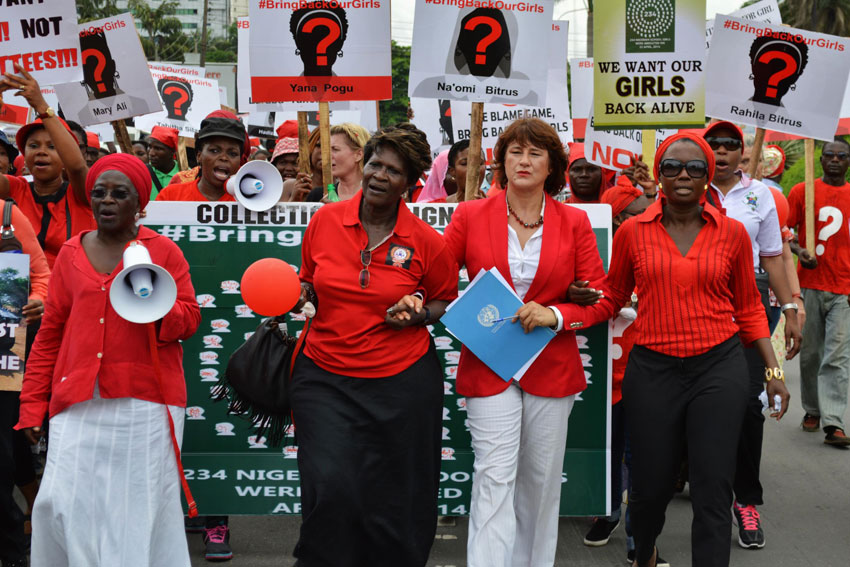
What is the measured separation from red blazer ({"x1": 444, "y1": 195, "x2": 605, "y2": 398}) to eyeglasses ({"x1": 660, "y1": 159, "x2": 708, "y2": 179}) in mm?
424

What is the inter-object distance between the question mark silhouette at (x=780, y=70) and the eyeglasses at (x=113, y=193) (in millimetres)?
4539

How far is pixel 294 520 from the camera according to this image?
6250 millimetres

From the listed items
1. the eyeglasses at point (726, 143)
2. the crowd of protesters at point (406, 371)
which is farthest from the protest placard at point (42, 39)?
the eyeglasses at point (726, 143)

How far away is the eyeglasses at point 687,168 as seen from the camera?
466cm

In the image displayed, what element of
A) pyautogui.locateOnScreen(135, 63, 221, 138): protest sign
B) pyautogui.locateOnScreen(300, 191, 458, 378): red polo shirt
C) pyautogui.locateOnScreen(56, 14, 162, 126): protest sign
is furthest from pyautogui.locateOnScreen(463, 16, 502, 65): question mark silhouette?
pyautogui.locateOnScreen(135, 63, 221, 138): protest sign

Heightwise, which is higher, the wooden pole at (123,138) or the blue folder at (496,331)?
the wooden pole at (123,138)

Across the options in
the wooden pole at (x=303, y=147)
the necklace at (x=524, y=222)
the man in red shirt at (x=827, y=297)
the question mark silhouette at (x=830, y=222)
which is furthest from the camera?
the question mark silhouette at (x=830, y=222)

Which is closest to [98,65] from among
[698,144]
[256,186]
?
[256,186]

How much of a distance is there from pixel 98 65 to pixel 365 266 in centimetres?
354

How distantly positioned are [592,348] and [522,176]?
3.67ft

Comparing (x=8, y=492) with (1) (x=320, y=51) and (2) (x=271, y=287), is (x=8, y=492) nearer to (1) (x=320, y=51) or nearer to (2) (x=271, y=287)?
(2) (x=271, y=287)

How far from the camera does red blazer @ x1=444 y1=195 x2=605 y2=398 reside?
4602mm

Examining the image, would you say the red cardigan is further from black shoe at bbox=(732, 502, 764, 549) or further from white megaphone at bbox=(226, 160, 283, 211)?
black shoe at bbox=(732, 502, 764, 549)

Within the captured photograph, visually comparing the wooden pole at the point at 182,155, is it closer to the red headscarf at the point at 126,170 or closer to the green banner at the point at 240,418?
the green banner at the point at 240,418
